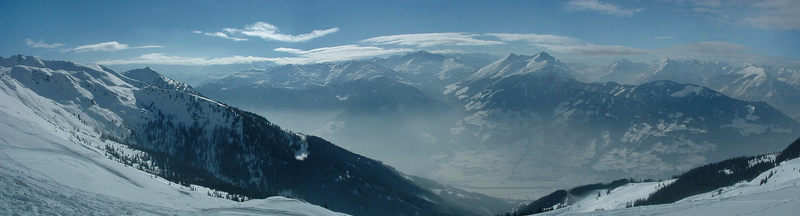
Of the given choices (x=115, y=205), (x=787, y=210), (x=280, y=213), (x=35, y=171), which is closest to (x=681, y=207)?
(x=787, y=210)

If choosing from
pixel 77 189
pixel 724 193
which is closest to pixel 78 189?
pixel 77 189

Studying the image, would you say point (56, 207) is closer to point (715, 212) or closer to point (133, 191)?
point (133, 191)

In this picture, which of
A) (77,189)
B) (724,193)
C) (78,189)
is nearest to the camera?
(77,189)

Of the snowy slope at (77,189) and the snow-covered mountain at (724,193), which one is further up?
the snow-covered mountain at (724,193)

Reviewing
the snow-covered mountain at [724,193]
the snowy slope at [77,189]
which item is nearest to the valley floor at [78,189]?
the snowy slope at [77,189]

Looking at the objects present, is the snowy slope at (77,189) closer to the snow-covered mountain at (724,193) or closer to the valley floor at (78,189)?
the valley floor at (78,189)

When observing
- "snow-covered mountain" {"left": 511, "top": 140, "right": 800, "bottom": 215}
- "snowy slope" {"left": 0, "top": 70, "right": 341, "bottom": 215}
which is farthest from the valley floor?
"snow-covered mountain" {"left": 511, "top": 140, "right": 800, "bottom": 215}

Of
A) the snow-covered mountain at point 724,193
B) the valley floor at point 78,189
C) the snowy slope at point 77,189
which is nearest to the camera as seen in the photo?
the valley floor at point 78,189

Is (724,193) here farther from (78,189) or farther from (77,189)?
(78,189)

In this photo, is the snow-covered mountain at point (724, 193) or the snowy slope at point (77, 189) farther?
the snow-covered mountain at point (724, 193)
